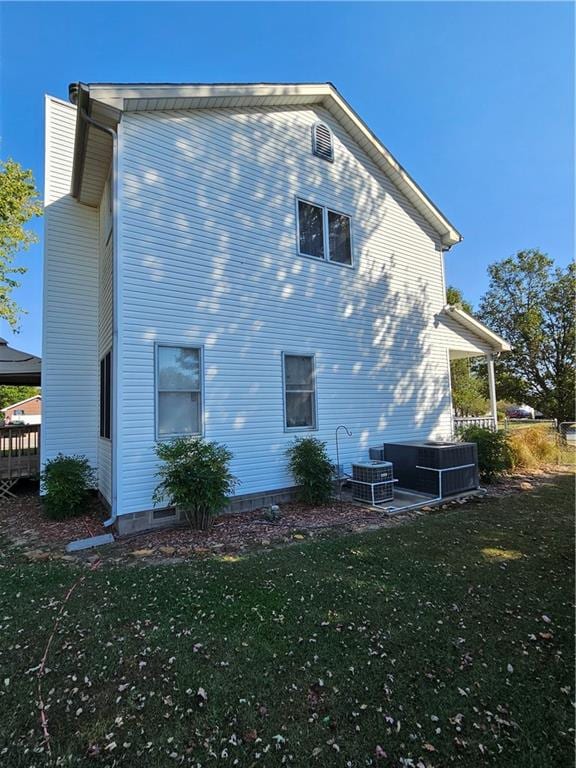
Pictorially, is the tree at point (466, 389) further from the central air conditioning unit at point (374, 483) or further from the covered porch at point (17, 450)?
the covered porch at point (17, 450)

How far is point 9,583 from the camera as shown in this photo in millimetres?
3986

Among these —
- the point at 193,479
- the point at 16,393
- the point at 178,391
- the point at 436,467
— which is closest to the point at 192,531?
the point at 193,479

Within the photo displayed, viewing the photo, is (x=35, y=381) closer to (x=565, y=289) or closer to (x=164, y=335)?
(x=164, y=335)

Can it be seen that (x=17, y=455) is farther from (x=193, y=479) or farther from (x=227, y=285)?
(x=227, y=285)

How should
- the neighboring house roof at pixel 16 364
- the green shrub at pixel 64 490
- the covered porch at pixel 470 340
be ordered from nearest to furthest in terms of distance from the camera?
1. the green shrub at pixel 64 490
2. the neighboring house roof at pixel 16 364
3. the covered porch at pixel 470 340

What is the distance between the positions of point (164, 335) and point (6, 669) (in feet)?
15.0

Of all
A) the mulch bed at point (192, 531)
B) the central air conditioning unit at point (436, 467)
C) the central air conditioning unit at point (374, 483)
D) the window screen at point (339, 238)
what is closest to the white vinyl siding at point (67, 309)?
the mulch bed at point (192, 531)

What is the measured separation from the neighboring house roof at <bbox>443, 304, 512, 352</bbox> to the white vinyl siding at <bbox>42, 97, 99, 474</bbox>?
9349mm

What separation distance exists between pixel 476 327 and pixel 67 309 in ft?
35.8

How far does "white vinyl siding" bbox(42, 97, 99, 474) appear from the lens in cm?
784

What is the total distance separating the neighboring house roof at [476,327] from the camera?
36.1 ft

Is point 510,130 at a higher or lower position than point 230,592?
higher

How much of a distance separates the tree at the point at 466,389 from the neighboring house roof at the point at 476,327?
27.2 ft

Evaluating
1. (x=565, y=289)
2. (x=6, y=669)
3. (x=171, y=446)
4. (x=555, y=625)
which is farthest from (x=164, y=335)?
(x=565, y=289)
